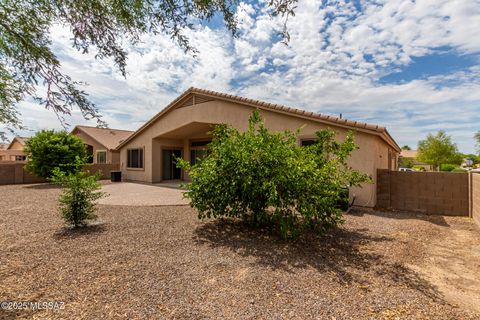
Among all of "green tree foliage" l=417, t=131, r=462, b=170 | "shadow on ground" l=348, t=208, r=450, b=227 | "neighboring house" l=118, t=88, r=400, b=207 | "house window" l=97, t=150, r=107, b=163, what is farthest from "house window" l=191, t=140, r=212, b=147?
"green tree foliage" l=417, t=131, r=462, b=170

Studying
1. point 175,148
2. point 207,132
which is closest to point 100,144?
point 175,148

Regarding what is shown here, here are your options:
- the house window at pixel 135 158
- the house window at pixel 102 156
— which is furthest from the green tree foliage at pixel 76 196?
the house window at pixel 102 156

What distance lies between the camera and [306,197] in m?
5.17

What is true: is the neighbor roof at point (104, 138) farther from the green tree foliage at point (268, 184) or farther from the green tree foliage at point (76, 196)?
the green tree foliage at point (268, 184)

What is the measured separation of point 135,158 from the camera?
17859mm

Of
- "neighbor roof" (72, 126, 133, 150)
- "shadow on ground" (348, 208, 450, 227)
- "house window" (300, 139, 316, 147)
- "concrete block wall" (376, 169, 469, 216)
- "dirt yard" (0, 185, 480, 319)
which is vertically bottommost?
"shadow on ground" (348, 208, 450, 227)

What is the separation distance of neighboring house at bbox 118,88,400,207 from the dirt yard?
133 inches

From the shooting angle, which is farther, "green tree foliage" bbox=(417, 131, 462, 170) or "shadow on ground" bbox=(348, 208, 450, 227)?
"green tree foliage" bbox=(417, 131, 462, 170)

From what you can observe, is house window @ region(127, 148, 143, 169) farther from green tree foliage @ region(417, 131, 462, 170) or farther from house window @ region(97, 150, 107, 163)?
green tree foliage @ region(417, 131, 462, 170)

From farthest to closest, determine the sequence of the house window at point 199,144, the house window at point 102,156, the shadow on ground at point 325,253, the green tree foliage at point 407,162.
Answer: the green tree foliage at point 407,162 → the house window at point 102,156 → the house window at point 199,144 → the shadow on ground at point 325,253

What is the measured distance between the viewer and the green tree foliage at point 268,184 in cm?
512

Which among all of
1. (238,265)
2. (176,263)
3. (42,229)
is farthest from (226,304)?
(42,229)

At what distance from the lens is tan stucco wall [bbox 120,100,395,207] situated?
29.7 feet

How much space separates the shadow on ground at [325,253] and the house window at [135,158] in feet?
41.9
